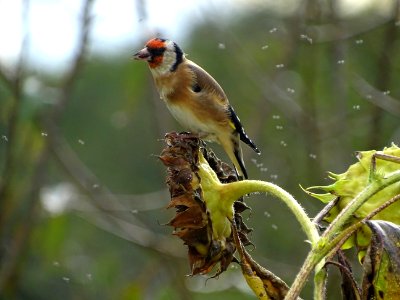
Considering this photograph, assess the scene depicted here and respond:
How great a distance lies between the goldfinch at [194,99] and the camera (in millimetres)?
2365

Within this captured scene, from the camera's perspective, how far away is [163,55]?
2.58m

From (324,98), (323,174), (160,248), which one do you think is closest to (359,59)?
(324,98)

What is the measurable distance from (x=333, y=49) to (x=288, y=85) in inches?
40.4

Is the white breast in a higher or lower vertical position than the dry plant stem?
lower

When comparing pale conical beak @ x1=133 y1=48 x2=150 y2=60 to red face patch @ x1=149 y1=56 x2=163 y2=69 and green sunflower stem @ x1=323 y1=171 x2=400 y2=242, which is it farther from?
green sunflower stem @ x1=323 y1=171 x2=400 y2=242

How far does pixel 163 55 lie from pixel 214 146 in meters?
2.99

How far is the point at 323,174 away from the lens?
400cm

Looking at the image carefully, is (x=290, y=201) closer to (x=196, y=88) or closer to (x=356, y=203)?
(x=356, y=203)

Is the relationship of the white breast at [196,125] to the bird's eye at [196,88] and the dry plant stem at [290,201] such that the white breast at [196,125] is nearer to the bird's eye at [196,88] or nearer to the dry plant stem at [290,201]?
the bird's eye at [196,88]

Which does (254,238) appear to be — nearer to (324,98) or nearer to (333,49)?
(324,98)

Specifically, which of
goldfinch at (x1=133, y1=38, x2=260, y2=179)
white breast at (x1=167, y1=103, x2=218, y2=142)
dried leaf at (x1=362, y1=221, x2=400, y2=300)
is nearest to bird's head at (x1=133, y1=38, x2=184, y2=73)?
goldfinch at (x1=133, y1=38, x2=260, y2=179)

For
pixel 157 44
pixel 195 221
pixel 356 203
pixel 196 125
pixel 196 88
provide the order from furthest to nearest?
pixel 157 44
pixel 196 88
pixel 196 125
pixel 195 221
pixel 356 203

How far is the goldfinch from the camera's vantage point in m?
2.37

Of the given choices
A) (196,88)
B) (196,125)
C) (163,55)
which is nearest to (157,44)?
(163,55)
